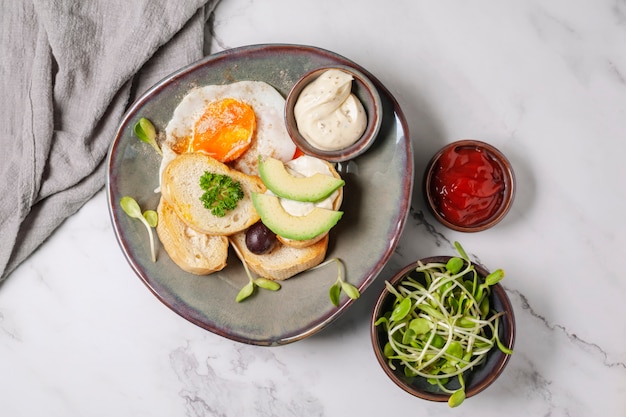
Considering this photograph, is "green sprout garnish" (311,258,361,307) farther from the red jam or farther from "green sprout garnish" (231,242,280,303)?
the red jam

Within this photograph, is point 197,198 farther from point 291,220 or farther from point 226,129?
point 291,220

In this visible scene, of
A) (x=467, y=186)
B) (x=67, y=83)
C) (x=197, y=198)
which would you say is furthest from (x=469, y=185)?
(x=67, y=83)

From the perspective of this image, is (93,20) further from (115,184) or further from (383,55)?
(383,55)

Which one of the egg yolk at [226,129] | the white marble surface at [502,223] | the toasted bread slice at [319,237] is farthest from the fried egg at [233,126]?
the white marble surface at [502,223]

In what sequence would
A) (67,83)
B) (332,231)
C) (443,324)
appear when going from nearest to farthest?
(443,324) → (332,231) → (67,83)

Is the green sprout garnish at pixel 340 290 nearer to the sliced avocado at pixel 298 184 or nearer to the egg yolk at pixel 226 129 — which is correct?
the sliced avocado at pixel 298 184

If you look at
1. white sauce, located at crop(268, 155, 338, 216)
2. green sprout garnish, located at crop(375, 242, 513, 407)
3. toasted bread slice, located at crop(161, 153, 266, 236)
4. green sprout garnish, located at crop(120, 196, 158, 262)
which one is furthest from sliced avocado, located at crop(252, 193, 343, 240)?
green sprout garnish, located at crop(120, 196, 158, 262)

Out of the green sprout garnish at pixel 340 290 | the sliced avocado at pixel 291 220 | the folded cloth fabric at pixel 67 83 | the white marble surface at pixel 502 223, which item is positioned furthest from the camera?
the white marble surface at pixel 502 223
